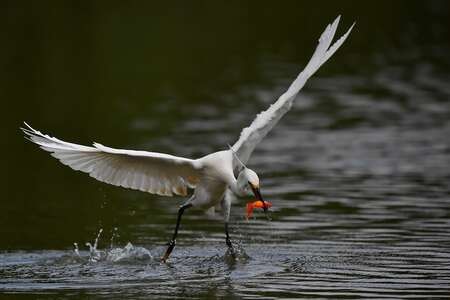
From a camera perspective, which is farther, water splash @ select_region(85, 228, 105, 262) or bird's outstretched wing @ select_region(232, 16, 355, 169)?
bird's outstretched wing @ select_region(232, 16, 355, 169)

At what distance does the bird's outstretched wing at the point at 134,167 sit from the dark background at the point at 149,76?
1248mm

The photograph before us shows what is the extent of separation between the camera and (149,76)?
3759 centimetres

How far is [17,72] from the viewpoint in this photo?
1458 inches

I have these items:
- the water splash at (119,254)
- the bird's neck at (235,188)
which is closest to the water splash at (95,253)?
the water splash at (119,254)

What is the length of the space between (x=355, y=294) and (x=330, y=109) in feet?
57.3

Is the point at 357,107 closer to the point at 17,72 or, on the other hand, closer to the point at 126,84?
the point at 126,84

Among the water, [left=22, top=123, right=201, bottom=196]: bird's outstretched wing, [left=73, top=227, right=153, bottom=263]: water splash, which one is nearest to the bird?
[left=22, top=123, right=201, bottom=196]: bird's outstretched wing

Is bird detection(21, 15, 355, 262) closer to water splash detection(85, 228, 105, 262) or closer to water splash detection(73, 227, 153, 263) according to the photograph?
water splash detection(73, 227, 153, 263)

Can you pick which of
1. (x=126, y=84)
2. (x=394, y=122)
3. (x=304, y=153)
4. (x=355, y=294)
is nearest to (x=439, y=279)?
(x=355, y=294)

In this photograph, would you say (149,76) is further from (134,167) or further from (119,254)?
(119,254)

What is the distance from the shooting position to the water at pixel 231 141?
1419 centimetres

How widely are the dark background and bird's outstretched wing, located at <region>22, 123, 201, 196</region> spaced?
125 centimetres

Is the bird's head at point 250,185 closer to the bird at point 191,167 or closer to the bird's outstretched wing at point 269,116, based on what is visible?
the bird at point 191,167

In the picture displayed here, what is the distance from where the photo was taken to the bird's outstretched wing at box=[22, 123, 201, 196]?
48.3ft
